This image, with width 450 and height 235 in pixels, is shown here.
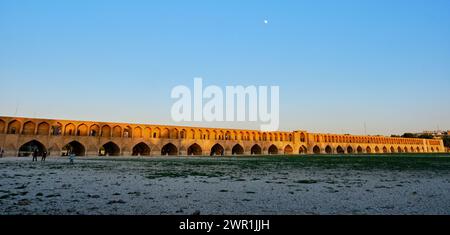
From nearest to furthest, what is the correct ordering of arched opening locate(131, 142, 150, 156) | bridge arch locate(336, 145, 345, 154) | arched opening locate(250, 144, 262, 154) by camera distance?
arched opening locate(131, 142, 150, 156) < arched opening locate(250, 144, 262, 154) < bridge arch locate(336, 145, 345, 154)

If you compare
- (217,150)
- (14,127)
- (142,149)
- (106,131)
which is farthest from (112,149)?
(217,150)

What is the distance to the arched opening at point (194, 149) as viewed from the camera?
2044 inches

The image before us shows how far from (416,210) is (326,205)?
59.6 inches

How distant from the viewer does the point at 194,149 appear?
53.3 meters

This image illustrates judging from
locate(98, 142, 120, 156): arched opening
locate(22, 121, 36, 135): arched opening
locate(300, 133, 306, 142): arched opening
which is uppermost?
locate(300, 133, 306, 142): arched opening

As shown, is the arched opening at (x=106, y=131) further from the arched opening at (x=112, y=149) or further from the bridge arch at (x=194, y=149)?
the bridge arch at (x=194, y=149)

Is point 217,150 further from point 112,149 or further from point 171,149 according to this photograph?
point 112,149

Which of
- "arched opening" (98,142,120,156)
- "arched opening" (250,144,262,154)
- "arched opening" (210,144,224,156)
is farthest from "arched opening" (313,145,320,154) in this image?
"arched opening" (98,142,120,156)

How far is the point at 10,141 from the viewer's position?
35062mm

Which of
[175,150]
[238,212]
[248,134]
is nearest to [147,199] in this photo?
[238,212]

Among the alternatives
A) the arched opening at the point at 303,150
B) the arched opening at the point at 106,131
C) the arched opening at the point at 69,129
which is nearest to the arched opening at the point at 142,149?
the arched opening at the point at 106,131

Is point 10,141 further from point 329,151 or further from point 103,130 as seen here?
point 329,151

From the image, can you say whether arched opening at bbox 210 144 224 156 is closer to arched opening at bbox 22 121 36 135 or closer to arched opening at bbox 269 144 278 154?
arched opening at bbox 269 144 278 154

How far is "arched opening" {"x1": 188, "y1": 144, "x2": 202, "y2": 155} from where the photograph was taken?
51.9 metres
